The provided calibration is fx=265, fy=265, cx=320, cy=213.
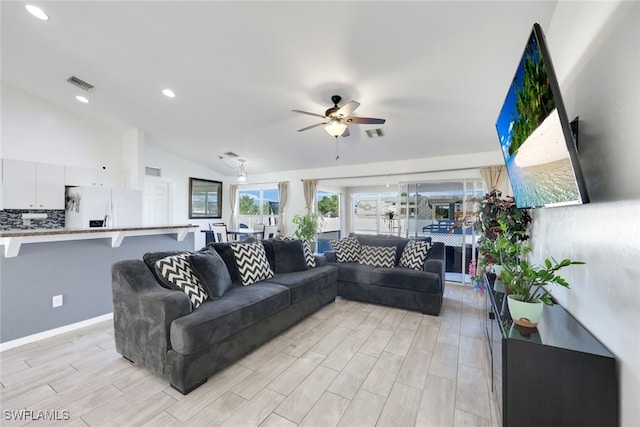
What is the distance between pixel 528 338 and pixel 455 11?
2.36 metres

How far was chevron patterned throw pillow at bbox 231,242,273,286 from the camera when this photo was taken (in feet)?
9.72

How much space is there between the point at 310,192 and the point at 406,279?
12.1ft

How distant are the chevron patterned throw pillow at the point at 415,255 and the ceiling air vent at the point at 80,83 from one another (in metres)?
5.35

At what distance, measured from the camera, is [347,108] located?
9.53 ft

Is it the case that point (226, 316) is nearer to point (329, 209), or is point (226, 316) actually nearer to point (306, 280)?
point (306, 280)

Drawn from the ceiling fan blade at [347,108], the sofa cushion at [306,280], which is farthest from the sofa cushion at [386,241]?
the ceiling fan blade at [347,108]

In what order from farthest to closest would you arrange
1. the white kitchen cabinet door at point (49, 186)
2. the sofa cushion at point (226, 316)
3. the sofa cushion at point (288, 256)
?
the white kitchen cabinet door at point (49, 186)
the sofa cushion at point (288, 256)
the sofa cushion at point (226, 316)

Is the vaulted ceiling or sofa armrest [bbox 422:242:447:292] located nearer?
the vaulted ceiling

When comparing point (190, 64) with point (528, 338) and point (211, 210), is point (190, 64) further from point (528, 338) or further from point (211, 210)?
point (211, 210)

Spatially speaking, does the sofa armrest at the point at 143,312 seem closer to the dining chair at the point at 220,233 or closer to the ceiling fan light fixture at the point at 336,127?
the ceiling fan light fixture at the point at 336,127

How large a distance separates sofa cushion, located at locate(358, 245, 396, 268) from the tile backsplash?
Answer: 17.9ft

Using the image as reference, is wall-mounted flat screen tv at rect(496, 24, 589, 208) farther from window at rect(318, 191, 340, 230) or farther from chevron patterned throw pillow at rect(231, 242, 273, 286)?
window at rect(318, 191, 340, 230)

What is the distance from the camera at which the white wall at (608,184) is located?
1022 millimetres

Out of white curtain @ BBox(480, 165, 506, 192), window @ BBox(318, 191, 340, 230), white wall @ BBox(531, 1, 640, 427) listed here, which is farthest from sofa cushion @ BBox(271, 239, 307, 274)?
white curtain @ BBox(480, 165, 506, 192)
